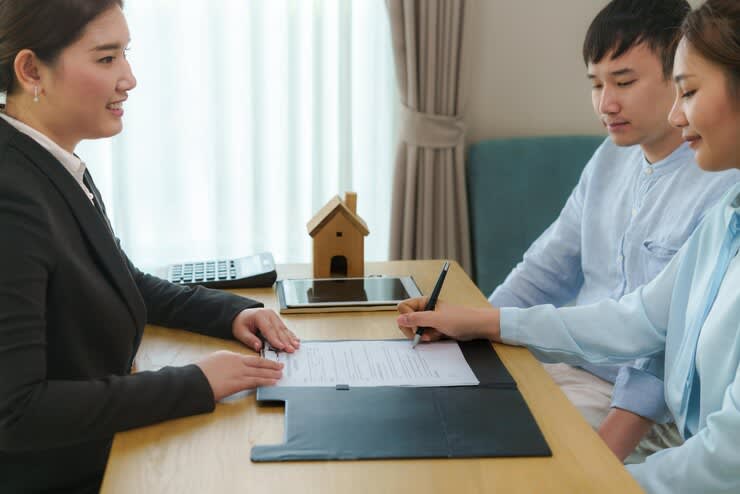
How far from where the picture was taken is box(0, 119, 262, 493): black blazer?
40.8 inches

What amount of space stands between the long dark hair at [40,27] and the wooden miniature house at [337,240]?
66 centimetres

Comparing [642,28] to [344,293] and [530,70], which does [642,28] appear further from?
[530,70]

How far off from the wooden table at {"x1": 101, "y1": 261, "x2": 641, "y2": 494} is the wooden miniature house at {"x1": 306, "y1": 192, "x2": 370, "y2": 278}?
2.11ft

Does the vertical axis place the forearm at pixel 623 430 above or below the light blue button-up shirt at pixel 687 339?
below

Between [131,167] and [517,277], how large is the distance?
→ 1.46 m

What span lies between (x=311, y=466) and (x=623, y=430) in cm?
74

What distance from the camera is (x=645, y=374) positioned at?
4.93 ft

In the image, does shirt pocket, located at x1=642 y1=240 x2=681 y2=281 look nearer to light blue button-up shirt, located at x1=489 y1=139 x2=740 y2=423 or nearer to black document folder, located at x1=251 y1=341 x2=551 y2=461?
light blue button-up shirt, located at x1=489 y1=139 x2=740 y2=423

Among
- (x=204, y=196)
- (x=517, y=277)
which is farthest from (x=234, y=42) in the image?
(x=517, y=277)

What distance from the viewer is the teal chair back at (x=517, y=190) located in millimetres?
2801

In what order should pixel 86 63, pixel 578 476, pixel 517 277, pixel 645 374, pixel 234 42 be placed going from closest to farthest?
pixel 578 476 → pixel 86 63 → pixel 645 374 → pixel 517 277 → pixel 234 42

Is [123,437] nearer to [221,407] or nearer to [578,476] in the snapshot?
[221,407]

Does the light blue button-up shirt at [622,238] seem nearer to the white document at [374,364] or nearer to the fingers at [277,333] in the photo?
the white document at [374,364]

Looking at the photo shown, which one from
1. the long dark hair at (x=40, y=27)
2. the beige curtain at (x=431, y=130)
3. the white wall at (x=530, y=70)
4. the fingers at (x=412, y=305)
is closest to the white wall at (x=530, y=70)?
the white wall at (x=530, y=70)
